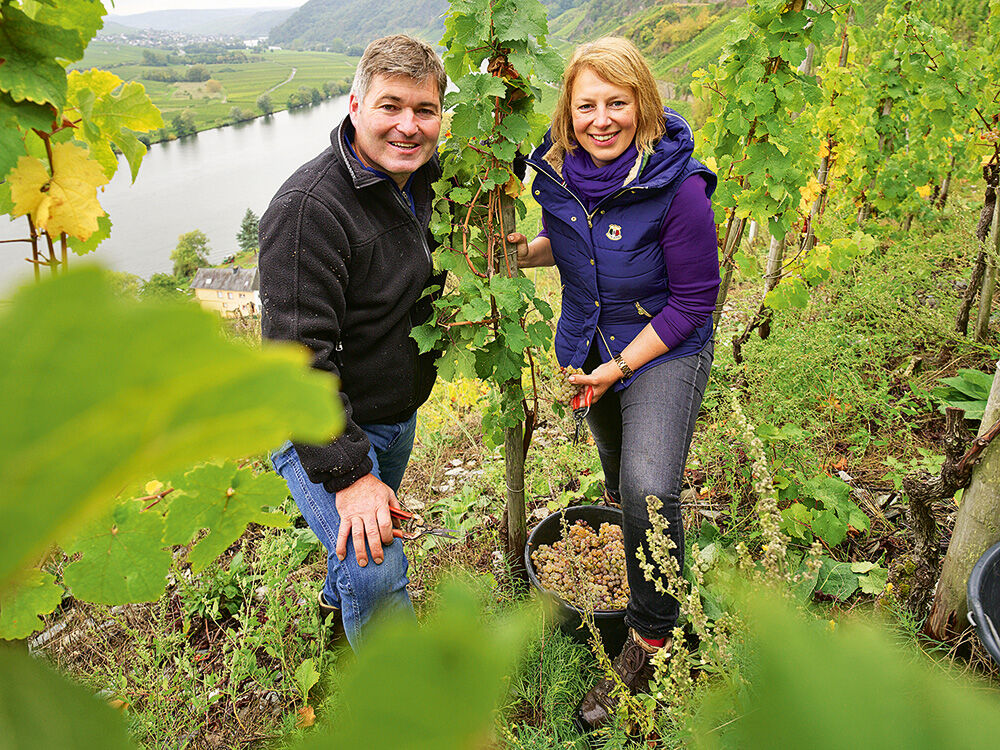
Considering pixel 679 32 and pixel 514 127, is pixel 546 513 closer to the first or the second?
pixel 514 127

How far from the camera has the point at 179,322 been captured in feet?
0.47

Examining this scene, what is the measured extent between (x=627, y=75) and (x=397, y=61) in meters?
0.81

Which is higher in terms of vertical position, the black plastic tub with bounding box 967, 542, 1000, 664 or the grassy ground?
the black plastic tub with bounding box 967, 542, 1000, 664

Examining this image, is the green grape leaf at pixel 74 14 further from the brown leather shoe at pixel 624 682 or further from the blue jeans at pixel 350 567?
the brown leather shoe at pixel 624 682

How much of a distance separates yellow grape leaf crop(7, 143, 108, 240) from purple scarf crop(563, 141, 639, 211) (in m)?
1.56

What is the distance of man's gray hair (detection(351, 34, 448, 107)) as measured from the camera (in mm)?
1904

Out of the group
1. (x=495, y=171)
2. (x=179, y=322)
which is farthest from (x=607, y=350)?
(x=179, y=322)

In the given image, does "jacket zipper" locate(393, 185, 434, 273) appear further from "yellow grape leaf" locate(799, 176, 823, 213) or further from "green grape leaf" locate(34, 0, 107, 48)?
"yellow grape leaf" locate(799, 176, 823, 213)

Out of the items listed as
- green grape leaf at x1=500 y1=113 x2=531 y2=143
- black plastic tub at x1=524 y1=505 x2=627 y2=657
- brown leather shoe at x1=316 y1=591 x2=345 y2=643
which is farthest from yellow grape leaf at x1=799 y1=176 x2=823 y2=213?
brown leather shoe at x1=316 y1=591 x2=345 y2=643

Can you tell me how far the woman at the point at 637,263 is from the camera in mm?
2068

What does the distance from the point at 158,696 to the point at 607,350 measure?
2.11 metres

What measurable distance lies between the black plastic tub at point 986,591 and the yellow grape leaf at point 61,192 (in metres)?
2.26

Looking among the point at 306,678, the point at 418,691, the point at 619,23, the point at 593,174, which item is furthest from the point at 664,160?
the point at 619,23

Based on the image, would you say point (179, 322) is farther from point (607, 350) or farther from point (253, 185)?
point (253, 185)
